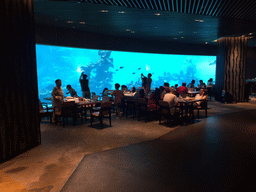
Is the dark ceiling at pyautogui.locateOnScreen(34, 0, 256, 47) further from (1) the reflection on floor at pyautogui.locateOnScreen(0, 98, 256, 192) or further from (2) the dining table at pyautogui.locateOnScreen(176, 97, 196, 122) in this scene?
(1) the reflection on floor at pyautogui.locateOnScreen(0, 98, 256, 192)

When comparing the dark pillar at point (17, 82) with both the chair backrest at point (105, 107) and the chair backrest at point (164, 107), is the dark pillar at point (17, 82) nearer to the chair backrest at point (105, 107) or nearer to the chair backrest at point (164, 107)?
the chair backrest at point (105, 107)

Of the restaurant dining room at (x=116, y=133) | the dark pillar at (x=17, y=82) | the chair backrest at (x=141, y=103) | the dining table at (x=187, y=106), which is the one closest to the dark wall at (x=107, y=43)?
the restaurant dining room at (x=116, y=133)

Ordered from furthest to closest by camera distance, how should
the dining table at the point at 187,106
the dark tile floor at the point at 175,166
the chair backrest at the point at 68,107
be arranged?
the dining table at the point at 187,106
the chair backrest at the point at 68,107
the dark tile floor at the point at 175,166

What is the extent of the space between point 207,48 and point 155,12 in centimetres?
1033

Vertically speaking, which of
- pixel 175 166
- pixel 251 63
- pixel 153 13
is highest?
pixel 153 13

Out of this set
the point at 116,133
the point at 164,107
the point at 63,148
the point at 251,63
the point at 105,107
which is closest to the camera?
the point at 63,148

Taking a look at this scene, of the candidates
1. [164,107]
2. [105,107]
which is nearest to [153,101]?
[164,107]

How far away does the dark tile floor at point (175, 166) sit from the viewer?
2.81 m

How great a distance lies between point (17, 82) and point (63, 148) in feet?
5.75

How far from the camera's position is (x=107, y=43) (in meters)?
11.8

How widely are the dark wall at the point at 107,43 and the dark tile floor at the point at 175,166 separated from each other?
782cm

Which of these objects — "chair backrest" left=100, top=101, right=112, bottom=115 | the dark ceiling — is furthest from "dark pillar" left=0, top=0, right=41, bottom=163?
the dark ceiling

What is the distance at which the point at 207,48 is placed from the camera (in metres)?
15.3

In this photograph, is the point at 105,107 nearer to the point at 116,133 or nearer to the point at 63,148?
the point at 116,133
